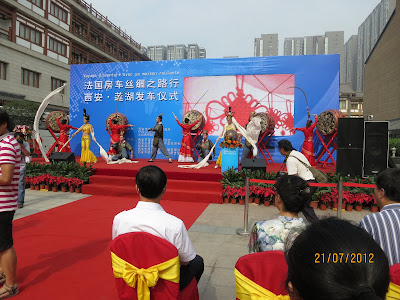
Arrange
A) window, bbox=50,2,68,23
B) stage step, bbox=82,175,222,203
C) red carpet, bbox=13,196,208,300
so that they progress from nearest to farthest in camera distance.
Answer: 1. red carpet, bbox=13,196,208,300
2. stage step, bbox=82,175,222,203
3. window, bbox=50,2,68,23

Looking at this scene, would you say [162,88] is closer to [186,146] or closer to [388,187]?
[186,146]

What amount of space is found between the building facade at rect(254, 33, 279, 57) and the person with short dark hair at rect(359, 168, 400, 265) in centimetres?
4614

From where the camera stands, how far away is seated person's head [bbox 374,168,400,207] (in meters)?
1.77

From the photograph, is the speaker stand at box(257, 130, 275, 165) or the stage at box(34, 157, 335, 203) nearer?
the stage at box(34, 157, 335, 203)

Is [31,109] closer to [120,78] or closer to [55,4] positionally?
[120,78]

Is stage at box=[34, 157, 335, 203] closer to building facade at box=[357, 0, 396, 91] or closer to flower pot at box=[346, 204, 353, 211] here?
flower pot at box=[346, 204, 353, 211]

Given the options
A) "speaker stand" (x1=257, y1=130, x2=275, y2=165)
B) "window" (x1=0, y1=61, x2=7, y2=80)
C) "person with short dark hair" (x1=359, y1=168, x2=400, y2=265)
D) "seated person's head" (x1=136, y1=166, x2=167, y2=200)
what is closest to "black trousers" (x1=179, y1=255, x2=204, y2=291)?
"seated person's head" (x1=136, y1=166, x2=167, y2=200)

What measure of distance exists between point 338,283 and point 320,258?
5 cm

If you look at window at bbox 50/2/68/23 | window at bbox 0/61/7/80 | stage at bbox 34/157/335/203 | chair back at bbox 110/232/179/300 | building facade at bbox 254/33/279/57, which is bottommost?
stage at bbox 34/157/335/203

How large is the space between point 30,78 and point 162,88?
1333cm

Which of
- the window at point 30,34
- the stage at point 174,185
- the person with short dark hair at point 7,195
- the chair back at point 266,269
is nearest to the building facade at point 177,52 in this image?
the window at point 30,34

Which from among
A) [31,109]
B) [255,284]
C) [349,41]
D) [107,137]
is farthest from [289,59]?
[349,41]

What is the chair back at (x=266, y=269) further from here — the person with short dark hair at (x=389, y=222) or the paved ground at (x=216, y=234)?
the person with short dark hair at (x=389, y=222)

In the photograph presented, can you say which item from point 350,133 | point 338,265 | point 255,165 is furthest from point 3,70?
point 338,265
